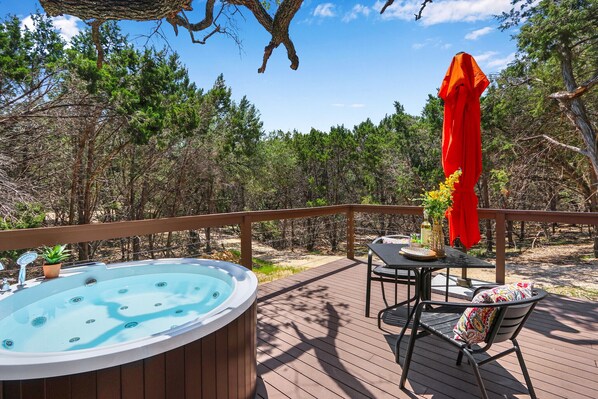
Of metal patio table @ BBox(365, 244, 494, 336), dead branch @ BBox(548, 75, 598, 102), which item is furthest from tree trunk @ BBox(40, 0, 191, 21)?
dead branch @ BBox(548, 75, 598, 102)

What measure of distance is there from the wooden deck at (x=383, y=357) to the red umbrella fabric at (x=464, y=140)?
92 centimetres

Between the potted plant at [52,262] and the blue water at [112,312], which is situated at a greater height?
the potted plant at [52,262]

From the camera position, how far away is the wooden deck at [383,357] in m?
1.81

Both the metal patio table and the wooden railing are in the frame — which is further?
the wooden railing

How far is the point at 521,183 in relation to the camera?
8477 millimetres

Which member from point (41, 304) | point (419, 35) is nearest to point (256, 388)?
point (41, 304)

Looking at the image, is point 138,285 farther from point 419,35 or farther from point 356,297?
point 419,35

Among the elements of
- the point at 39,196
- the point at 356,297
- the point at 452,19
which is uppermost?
the point at 452,19

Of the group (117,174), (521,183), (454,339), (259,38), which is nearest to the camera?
(454,339)

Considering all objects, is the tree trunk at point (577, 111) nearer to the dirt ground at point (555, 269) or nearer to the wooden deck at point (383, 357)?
the dirt ground at point (555, 269)

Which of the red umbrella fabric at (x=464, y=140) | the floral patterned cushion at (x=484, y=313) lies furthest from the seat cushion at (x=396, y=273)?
the floral patterned cushion at (x=484, y=313)

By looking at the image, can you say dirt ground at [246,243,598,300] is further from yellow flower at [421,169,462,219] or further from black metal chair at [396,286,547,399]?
black metal chair at [396,286,547,399]

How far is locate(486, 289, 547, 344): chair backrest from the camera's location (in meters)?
1.47

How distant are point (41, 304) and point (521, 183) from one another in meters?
10.2
